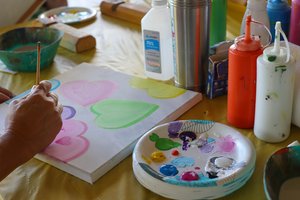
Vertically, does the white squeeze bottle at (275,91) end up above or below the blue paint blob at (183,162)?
above

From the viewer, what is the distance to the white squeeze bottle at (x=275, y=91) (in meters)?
0.63

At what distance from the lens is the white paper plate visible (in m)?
1.29

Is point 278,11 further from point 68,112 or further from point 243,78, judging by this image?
point 68,112

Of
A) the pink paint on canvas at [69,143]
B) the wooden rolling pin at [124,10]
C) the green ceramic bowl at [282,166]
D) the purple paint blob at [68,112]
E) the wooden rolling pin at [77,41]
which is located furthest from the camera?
the wooden rolling pin at [124,10]

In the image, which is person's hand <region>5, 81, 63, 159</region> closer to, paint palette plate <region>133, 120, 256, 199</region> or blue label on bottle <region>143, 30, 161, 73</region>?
paint palette plate <region>133, 120, 256, 199</region>

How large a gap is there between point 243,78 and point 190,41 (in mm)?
158

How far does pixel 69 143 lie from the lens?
0.71m

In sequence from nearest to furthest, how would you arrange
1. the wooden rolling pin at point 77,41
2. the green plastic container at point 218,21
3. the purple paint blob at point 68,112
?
the purple paint blob at point 68,112, the green plastic container at point 218,21, the wooden rolling pin at point 77,41

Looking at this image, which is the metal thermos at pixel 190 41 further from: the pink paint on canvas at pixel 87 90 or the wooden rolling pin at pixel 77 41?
the wooden rolling pin at pixel 77 41

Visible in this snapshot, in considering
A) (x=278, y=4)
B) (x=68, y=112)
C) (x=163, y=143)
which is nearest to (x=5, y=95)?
(x=68, y=112)

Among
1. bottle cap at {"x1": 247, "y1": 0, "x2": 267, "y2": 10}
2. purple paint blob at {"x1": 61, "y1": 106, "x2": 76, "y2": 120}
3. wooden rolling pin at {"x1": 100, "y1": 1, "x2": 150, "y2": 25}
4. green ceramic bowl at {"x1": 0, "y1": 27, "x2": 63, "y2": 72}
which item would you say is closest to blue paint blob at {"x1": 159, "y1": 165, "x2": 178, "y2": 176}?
purple paint blob at {"x1": 61, "y1": 106, "x2": 76, "y2": 120}

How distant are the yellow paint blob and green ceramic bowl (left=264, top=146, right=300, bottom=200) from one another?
→ 0.16 metres

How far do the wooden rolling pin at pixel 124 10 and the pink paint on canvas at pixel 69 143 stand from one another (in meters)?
0.56

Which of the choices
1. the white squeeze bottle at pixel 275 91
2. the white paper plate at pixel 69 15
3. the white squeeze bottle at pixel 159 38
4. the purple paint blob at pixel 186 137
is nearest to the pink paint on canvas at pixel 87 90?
the white squeeze bottle at pixel 159 38
